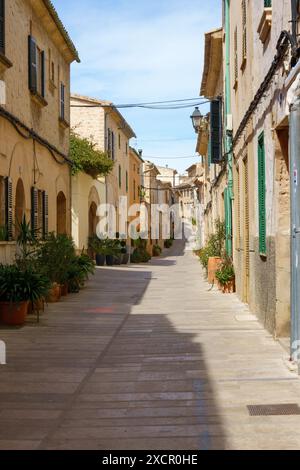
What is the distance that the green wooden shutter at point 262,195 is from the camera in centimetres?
953

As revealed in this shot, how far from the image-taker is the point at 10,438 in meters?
4.77

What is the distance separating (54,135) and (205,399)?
41.4 ft

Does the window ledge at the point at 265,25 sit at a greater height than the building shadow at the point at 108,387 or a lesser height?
greater

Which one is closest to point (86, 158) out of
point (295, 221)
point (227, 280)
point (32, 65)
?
point (32, 65)

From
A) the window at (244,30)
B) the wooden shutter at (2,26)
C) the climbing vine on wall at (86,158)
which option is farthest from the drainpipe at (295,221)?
the climbing vine on wall at (86,158)

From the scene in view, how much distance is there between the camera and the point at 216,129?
1922 centimetres

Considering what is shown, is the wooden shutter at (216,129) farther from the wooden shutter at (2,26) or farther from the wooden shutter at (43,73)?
the wooden shutter at (2,26)

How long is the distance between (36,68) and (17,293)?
6483mm

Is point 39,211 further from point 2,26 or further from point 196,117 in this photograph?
point 196,117

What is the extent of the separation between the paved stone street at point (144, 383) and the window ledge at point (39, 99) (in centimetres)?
538

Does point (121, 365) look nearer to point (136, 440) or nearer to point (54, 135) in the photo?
point (136, 440)

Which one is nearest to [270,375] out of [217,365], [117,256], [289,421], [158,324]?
[217,365]

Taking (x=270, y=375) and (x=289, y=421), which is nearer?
(x=289, y=421)

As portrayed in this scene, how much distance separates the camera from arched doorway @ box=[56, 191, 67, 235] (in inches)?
746
